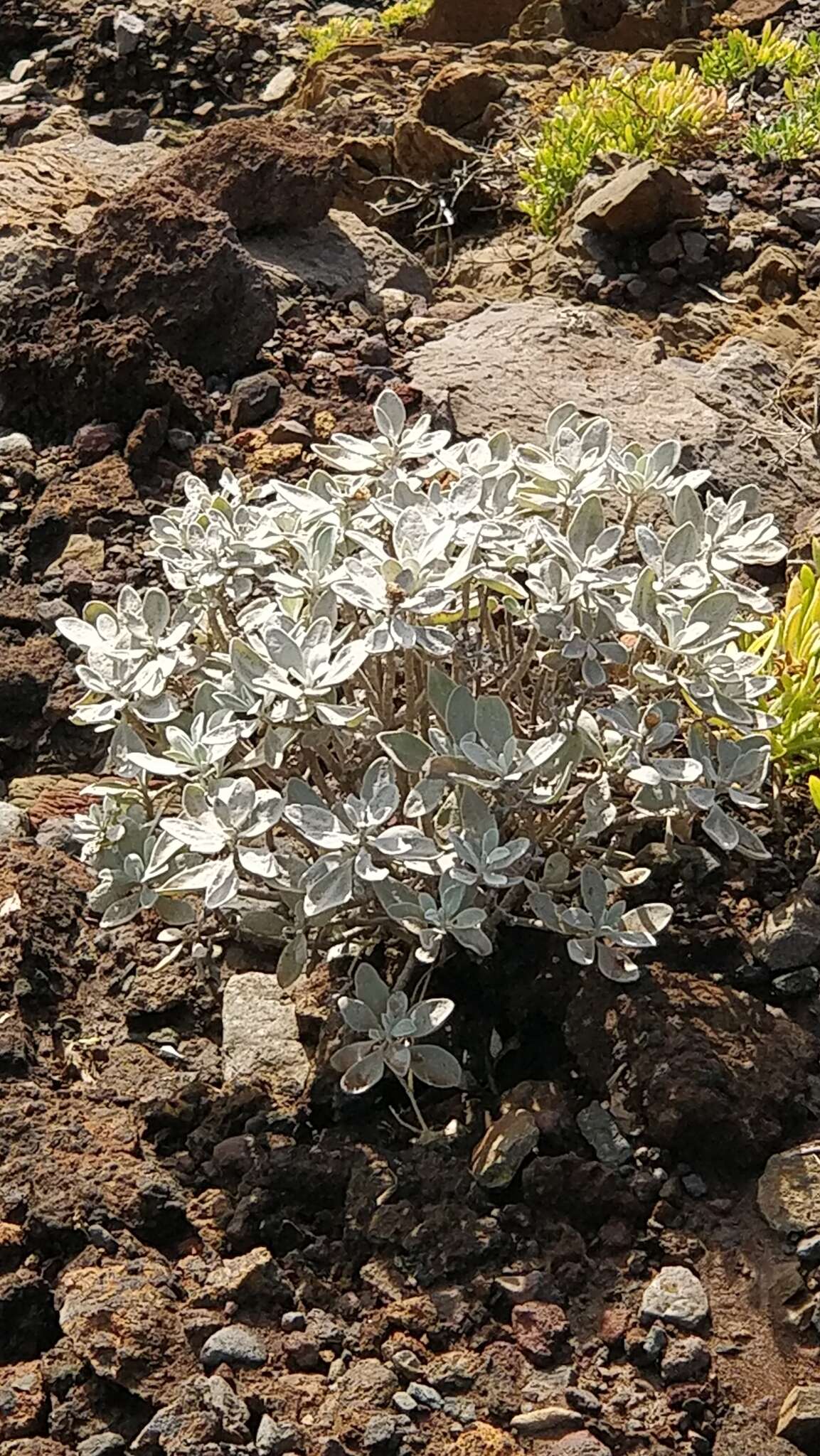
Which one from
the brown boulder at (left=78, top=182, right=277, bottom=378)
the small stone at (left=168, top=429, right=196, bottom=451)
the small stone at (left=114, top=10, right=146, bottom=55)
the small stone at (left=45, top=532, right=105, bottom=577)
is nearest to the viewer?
the small stone at (left=45, top=532, right=105, bottom=577)

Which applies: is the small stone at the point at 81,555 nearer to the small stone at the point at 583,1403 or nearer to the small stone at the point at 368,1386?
the small stone at the point at 368,1386

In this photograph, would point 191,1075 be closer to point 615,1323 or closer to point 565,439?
point 615,1323

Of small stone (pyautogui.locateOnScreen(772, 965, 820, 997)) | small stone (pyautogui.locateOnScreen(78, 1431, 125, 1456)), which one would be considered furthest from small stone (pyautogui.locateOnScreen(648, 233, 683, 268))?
small stone (pyautogui.locateOnScreen(78, 1431, 125, 1456))

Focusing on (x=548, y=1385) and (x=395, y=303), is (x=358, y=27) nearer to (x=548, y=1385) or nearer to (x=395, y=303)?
(x=395, y=303)

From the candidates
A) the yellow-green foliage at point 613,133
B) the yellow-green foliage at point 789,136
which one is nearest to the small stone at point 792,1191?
the yellow-green foliage at point 613,133

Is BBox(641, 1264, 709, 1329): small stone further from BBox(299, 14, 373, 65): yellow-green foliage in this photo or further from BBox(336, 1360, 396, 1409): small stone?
BBox(299, 14, 373, 65): yellow-green foliage

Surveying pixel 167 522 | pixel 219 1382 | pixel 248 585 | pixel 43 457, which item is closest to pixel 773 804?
pixel 248 585
